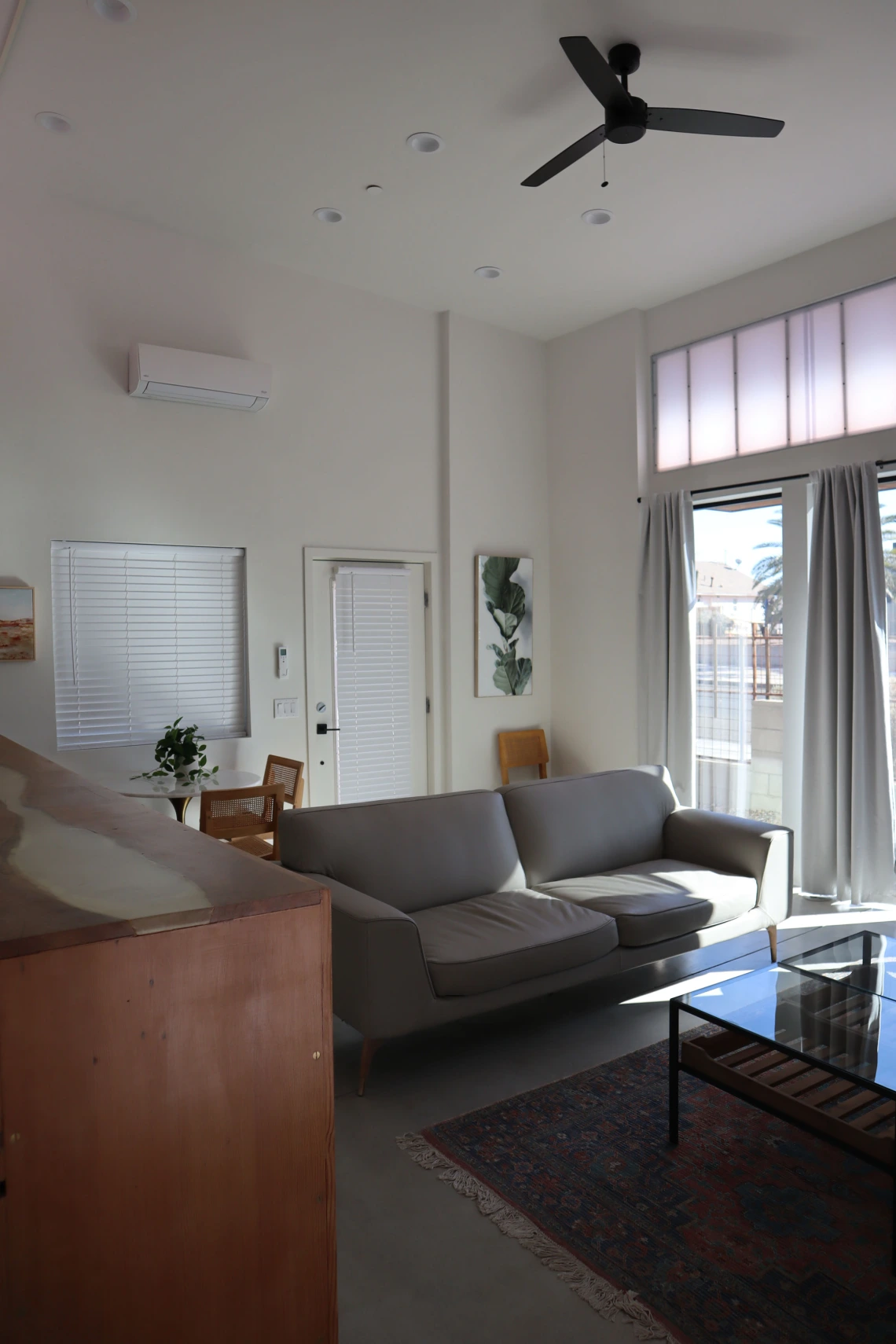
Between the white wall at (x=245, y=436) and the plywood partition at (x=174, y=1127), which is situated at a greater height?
the white wall at (x=245, y=436)

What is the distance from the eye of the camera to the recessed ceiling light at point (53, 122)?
3.96 meters

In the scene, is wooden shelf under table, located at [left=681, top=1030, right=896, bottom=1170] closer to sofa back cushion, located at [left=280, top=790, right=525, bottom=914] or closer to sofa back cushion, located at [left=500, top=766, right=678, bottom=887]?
sofa back cushion, located at [left=280, top=790, right=525, bottom=914]

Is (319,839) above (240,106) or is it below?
below

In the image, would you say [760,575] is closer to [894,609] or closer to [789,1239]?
[894,609]

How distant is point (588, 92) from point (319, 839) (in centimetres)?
330

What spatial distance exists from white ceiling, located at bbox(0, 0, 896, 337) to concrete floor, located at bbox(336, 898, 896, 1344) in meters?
3.70

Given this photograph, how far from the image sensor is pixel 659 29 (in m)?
3.41

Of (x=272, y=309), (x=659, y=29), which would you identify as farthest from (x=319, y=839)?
(x=272, y=309)

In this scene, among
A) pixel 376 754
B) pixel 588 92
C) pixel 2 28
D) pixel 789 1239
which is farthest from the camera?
pixel 376 754

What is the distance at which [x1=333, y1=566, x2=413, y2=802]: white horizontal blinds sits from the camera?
6020 mm

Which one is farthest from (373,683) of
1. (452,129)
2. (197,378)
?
(452,129)

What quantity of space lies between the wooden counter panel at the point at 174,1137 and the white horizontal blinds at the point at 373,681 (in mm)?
5080

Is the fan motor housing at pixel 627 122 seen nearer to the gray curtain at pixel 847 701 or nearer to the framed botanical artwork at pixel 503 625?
the gray curtain at pixel 847 701

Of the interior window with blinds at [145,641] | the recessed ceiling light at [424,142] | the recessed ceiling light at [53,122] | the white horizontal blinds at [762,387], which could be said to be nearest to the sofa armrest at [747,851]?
the white horizontal blinds at [762,387]
